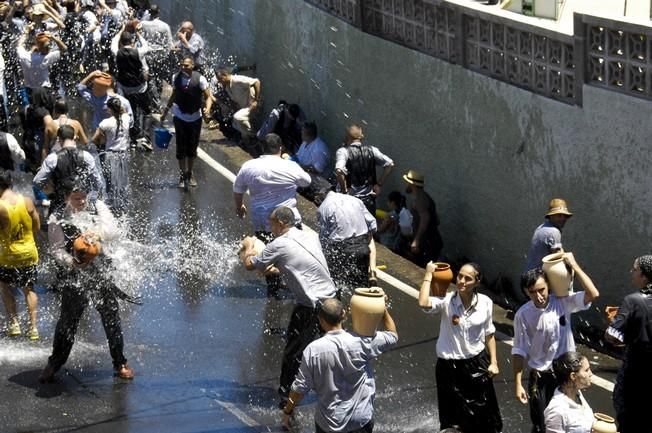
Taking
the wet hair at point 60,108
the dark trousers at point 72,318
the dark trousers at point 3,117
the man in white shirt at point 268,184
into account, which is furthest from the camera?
the dark trousers at point 3,117

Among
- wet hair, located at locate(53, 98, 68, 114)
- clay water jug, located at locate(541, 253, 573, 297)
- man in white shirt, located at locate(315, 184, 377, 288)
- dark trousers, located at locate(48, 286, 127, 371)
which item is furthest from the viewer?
wet hair, located at locate(53, 98, 68, 114)

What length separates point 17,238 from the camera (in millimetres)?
13383

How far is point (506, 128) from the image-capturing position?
15.9 metres

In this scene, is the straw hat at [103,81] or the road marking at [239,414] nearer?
the road marking at [239,414]

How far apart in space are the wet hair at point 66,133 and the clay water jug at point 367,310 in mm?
6617

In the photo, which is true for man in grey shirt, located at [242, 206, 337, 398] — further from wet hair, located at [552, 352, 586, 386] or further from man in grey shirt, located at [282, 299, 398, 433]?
wet hair, located at [552, 352, 586, 386]

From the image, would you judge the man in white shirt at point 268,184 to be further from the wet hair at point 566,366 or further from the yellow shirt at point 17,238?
the wet hair at point 566,366

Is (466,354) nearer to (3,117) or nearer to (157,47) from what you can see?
(3,117)

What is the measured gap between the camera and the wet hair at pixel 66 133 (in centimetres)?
1584

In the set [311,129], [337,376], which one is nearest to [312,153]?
[311,129]

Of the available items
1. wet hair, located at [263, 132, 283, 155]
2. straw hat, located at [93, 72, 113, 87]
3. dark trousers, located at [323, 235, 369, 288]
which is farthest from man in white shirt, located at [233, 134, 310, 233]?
straw hat, located at [93, 72, 113, 87]

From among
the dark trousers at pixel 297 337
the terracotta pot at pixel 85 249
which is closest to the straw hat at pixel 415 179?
the dark trousers at pixel 297 337

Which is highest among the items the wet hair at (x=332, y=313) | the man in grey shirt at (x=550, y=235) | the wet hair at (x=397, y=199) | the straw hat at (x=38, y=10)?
the wet hair at (x=332, y=313)

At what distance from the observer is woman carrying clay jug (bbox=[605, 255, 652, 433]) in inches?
410
